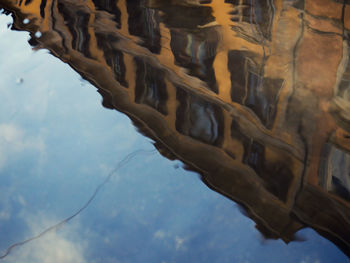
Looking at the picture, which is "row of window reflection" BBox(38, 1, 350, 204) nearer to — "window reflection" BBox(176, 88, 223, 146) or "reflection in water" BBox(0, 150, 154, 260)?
"window reflection" BBox(176, 88, 223, 146)

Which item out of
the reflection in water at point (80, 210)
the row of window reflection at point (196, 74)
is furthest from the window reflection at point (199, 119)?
the reflection in water at point (80, 210)

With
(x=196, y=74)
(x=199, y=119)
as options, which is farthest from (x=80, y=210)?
(x=196, y=74)

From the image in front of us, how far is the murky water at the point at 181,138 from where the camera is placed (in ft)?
3.52

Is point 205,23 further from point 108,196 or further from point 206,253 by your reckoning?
point 206,253

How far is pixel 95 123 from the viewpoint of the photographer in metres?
1.46

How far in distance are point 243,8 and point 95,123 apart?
1.19 meters

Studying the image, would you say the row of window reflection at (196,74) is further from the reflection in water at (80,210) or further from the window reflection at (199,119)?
the reflection in water at (80,210)

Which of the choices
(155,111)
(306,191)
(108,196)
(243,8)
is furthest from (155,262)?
(243,8)

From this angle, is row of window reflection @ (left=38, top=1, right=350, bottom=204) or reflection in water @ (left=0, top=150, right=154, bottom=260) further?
row of window reflection @ (left=38, top=1, right=350, bottom=204)

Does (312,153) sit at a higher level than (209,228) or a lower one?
higher

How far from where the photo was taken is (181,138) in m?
1.35

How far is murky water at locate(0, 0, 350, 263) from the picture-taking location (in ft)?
3.52

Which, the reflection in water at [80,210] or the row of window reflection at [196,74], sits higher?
the row of window reflection at [196,74]

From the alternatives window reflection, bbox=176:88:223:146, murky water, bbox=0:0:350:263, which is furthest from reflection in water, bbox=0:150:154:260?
window reflection, bbox=176:88:223:146
